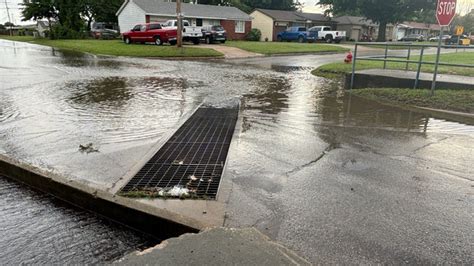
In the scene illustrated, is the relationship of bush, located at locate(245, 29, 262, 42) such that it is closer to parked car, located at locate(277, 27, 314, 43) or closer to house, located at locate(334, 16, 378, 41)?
parked car, located at locate(277, 27, 314, 43)

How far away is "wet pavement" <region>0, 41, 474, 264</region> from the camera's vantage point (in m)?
3.37

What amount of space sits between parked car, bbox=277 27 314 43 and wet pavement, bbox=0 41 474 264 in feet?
114

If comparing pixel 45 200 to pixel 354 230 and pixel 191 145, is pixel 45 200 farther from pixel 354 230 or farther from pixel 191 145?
pixel 354 230

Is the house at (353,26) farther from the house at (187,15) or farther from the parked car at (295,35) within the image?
the house at (187,15)

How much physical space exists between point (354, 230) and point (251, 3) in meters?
64.5

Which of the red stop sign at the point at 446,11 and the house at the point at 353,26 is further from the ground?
the house at the point at 353,26

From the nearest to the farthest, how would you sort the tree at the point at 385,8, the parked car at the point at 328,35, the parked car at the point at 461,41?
the parked car at the point at 461,41, the tree at the point at 385,8, the parked car at the point at 328,35

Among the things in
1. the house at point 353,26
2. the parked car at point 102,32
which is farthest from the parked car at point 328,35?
the parked car at point 102,32

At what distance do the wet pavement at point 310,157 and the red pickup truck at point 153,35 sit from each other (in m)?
19.2

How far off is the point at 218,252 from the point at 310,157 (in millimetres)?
2760

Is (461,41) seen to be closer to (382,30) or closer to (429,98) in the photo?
(429,98)

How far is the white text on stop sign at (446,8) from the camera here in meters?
8.56

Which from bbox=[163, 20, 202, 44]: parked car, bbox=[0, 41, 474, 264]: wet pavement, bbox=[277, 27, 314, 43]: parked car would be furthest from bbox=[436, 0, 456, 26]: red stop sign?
bbox=[277, 27, 314, 43]: parked car

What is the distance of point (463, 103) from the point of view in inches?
328
